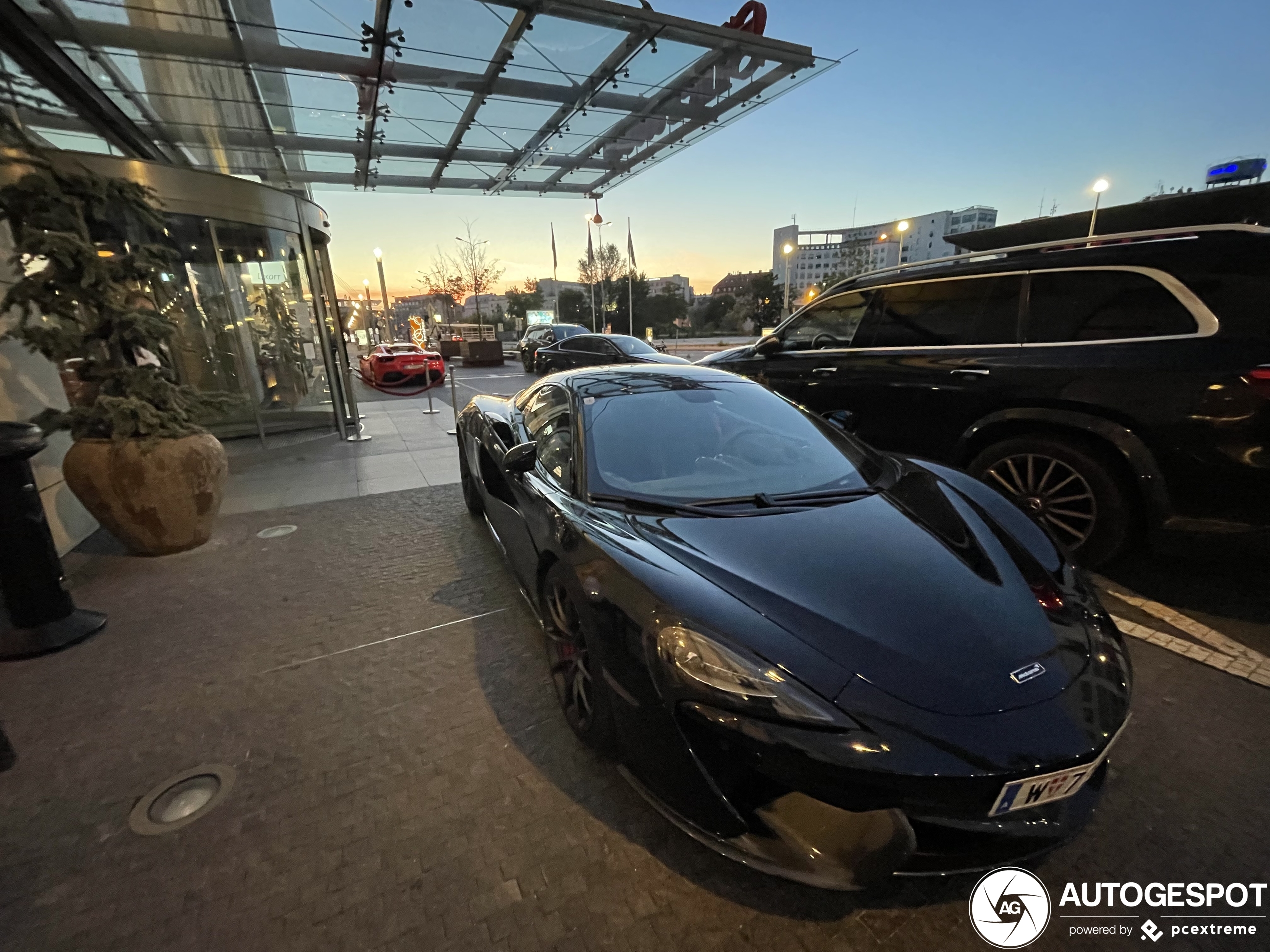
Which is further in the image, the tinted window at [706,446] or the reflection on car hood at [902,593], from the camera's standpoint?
the tinted window at [706,446]

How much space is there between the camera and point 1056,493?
325cm

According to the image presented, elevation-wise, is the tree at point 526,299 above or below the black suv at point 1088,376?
above

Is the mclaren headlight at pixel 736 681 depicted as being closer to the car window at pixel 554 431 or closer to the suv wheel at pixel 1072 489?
the car window at pixel 554 431

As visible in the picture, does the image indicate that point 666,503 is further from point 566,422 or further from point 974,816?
point 974,816

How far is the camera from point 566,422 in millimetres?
2766

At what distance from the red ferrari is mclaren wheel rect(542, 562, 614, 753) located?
1309 centimetres

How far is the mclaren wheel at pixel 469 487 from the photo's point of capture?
170 inches

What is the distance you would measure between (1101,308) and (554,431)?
3.25 metres

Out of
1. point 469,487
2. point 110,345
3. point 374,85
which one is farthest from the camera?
point 374,85

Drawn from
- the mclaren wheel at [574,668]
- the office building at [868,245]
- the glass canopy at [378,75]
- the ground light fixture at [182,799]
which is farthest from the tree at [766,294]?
the ground light fixture at [182,799]

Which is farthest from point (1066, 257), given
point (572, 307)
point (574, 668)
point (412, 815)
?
point (572, 307)

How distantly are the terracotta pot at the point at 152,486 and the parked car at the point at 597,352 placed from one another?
311 inches

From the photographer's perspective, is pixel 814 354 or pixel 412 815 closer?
pixel 412 815

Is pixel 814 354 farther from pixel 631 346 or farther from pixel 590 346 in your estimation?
pixel 590 346
